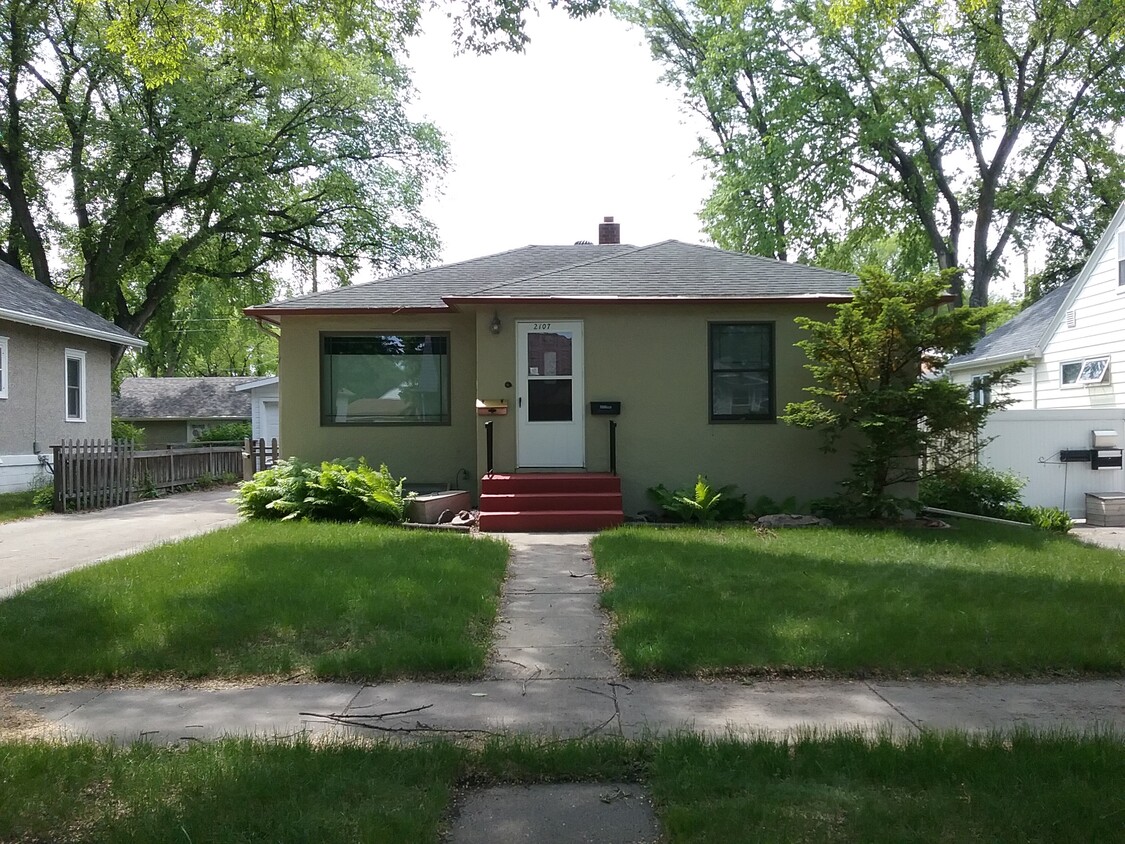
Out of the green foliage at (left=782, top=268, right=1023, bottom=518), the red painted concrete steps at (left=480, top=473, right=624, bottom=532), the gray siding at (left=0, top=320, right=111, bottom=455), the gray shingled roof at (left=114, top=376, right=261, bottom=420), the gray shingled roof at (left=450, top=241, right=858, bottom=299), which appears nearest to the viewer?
the green foliage at (left=782, top=268, right=1023, bottom=518)

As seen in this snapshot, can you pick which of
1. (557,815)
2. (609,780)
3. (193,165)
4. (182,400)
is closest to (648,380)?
(609,780)

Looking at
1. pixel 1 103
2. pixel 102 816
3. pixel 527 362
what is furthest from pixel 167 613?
pixel 1 103

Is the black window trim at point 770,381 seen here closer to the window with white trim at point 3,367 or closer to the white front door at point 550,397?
the white front door at point 550,397

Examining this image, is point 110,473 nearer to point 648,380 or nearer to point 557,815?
point 648,380

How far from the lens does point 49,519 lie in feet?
43.6

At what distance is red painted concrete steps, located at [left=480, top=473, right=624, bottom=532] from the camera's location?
1091 centimetres

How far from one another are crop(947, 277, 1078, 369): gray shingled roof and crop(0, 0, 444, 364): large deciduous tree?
15883 millimetres

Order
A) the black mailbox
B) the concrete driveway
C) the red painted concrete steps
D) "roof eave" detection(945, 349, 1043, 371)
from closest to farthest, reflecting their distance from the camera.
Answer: the concrete driveway → the red painted concrete steps → the black mailbox → "roof eave" detection(945, 349, 1043, 371)

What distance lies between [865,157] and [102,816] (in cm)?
2721

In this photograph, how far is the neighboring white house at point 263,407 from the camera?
3428cm

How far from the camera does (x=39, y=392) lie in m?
18.1

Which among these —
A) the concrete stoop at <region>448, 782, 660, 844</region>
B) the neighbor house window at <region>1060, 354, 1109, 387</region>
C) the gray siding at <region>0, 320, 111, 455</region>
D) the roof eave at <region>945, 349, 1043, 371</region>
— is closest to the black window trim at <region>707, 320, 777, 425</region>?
the roof eave at <region>945, 349, 1043, 371</region>

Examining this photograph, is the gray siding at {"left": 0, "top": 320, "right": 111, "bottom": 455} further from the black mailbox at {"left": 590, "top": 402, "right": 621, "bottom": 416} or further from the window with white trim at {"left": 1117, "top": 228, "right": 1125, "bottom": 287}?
the window with white trim at {"left": 1117, "top": 228, "right": 1125, "bottom": 287}

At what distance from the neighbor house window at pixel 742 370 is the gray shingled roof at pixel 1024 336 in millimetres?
7579
